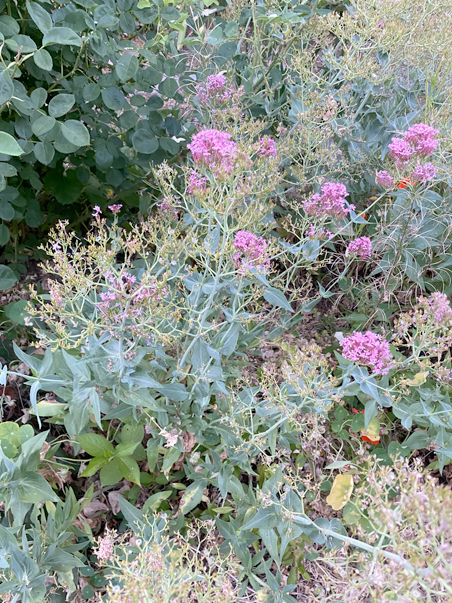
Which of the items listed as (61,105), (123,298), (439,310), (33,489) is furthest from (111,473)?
(61,105)

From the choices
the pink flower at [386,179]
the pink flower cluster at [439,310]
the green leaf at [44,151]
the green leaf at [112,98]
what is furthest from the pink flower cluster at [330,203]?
the green leaf at [44,151]

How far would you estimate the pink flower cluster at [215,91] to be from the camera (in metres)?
2.03

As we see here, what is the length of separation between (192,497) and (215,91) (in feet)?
5.78

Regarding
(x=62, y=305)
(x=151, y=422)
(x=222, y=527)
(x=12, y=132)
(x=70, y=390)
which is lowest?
(x=222, y=527)

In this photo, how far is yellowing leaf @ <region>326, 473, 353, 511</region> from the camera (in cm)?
168

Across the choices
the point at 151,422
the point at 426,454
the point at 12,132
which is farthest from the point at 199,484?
the point at 12,132

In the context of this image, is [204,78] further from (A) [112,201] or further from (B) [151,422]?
(B) [151,422]

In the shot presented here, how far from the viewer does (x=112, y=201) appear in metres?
2.81

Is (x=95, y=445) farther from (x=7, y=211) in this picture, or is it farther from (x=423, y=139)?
(x=423, y=139)

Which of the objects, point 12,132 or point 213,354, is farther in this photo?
point 12,132

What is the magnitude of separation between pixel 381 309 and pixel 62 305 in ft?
5.04

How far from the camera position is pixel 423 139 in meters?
1.70

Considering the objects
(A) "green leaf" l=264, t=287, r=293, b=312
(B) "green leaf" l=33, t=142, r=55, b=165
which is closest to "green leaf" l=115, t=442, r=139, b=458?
(A) "green leaf" l=264, t=287, r=293, b=312

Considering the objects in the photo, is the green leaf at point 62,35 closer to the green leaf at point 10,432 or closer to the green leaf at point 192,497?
the green leaf at point 10,432
